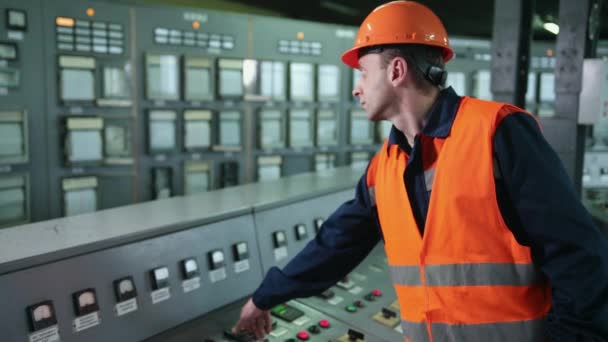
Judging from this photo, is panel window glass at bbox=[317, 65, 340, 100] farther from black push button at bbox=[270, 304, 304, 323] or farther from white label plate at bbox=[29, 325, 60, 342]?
white label plate at bbox=[29, 325, 60, 342]

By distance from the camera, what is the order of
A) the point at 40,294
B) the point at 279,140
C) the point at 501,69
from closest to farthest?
1. the point at 40,294
2. the point at 501,69
3. the point at 279,140

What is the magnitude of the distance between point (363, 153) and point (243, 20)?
1.29 meters

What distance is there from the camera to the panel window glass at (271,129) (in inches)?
139

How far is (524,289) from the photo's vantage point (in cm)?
103

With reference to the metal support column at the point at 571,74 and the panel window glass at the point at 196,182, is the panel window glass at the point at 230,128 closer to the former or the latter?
the panel window glass at the point at 196,182

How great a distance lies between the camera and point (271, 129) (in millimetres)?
3572

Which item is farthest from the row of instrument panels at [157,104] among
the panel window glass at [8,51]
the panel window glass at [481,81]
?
the panel window glass at [481,81]

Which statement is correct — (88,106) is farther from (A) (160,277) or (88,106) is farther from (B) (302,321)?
(B) (302,321)

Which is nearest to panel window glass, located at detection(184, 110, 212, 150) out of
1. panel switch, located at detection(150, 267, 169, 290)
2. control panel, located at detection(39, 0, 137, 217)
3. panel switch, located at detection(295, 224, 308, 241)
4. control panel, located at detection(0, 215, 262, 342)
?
control panel, located at detection(39, 0, 137, 217)

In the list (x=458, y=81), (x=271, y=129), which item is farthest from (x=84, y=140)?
(x=458, y=81)

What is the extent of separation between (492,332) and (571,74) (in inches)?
55.7

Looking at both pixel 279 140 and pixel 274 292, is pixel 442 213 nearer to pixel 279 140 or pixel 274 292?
pixel 274 292

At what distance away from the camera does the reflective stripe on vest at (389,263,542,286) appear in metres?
1.03

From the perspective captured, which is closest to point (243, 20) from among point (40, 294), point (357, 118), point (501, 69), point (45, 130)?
point (357, 118)
